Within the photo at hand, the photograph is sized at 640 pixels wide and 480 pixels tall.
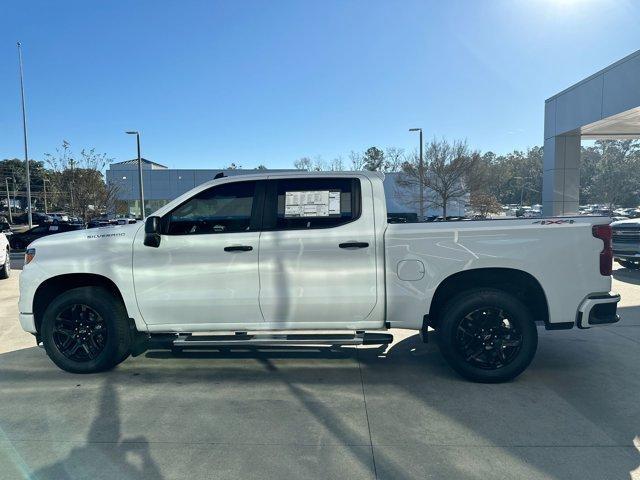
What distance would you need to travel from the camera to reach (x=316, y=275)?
14.7ft

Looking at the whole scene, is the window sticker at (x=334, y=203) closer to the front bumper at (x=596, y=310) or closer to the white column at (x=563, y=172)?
the front bumper at (x=596, y=310)

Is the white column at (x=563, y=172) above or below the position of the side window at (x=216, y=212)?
above

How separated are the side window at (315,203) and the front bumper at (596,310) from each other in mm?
2253

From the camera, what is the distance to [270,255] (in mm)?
4492

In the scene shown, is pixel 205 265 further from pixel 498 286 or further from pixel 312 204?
pixel 498 286

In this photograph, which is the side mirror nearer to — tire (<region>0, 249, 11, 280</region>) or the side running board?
the side running board

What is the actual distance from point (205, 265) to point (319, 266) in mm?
1101

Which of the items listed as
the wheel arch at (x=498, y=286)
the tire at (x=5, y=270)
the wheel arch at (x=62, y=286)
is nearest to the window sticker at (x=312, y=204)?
the wheel arch at (x=498, y=286)

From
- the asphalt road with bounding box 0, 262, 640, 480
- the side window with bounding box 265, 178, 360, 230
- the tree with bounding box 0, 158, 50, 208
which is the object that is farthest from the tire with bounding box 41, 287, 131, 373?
the tree with bounding box 0, 158, 50, 208

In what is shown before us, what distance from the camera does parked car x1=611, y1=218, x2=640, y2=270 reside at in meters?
11.0

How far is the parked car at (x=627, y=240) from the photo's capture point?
36.0 ft

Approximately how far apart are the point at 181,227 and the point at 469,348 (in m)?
3.04

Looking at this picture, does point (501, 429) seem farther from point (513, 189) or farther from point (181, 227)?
point (513, 189)

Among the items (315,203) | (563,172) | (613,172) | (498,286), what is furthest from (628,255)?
(613,172)
